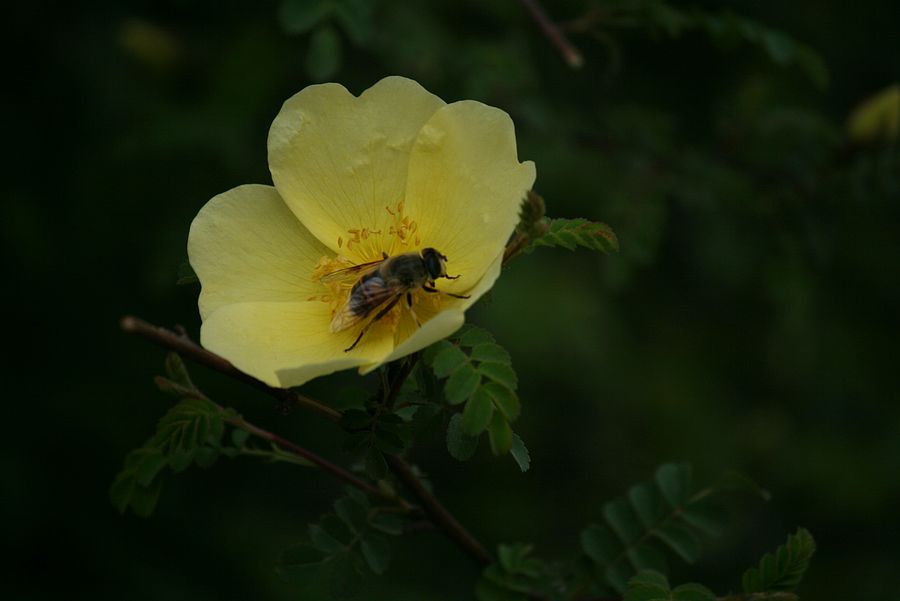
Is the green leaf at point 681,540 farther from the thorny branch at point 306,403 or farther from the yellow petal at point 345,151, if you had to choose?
the yellow petal at point 345,151

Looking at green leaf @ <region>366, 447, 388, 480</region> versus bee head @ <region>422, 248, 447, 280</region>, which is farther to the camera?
bee head @ <region>422, 248, 447, 280</region>

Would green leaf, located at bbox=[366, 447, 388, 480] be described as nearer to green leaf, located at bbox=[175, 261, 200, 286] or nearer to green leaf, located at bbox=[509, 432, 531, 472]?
green leaf, located at bbox=[509, 432, 531, 472]

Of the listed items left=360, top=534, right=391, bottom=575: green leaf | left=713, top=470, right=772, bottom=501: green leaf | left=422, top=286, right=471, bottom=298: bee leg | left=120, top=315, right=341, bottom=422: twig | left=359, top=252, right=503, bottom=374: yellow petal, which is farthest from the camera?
left=713, top=470, right=772, bottom=501: green leaf

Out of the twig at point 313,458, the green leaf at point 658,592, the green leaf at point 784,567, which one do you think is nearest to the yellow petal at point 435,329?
the twig at point 313,458

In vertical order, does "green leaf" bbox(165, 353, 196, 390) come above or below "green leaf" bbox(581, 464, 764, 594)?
above

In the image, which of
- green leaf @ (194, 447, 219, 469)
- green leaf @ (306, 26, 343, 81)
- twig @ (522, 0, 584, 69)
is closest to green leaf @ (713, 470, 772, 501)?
green leaf @ (194, 447, 219, 469)

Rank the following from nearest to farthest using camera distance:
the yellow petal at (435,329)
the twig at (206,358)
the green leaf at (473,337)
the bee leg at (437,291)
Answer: the twig at (206,358) < the yellow petal at (435,329) < the green leaf at (473,337) < the bee leg at (437,291)

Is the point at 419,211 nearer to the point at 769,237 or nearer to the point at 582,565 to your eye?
the point at 582,565
